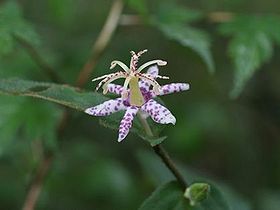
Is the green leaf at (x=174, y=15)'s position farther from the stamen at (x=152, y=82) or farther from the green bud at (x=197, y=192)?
the green bud at (x=197, y=192)

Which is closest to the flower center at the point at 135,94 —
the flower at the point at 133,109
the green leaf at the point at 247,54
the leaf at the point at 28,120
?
the flower at the point at 133,109

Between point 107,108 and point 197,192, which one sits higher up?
point 107,108

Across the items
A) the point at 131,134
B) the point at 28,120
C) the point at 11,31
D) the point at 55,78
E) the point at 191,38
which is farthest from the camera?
the point at 131,134

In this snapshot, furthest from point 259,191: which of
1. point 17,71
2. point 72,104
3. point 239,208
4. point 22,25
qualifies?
point 72,104

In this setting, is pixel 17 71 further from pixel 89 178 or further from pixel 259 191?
pixel 259 191

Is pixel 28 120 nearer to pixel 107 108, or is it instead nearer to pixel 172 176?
pixel 172 176

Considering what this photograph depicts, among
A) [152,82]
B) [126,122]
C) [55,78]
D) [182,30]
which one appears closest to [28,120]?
[55,78]
